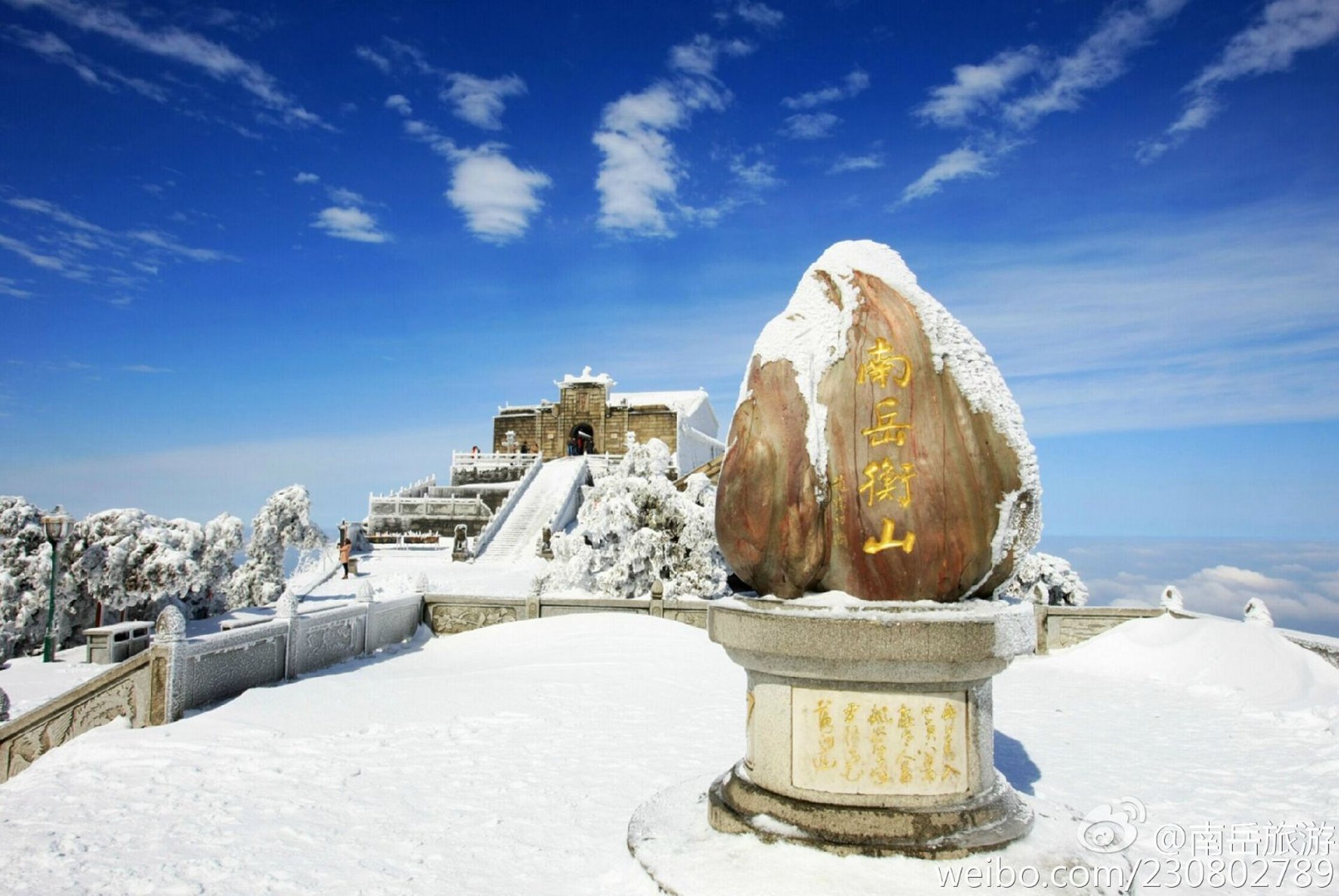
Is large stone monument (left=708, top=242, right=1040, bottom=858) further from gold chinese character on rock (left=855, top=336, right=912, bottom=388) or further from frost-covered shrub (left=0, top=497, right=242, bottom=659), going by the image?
frost-covered shrub (left=0, top=497, right=242, bottom=659)

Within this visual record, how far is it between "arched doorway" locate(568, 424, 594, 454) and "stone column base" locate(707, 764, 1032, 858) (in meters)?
34.9

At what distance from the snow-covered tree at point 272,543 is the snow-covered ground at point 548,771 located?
340 inches

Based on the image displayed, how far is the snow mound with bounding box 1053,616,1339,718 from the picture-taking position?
30.5 ft

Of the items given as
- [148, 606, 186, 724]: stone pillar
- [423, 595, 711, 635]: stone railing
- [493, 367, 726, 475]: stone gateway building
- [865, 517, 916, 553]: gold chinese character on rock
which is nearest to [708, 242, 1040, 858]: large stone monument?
[865, 517, 916, 553]: gold chinese character on rock

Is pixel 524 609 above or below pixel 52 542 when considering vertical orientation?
below

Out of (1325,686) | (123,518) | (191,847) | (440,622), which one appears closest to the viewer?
(191,847)

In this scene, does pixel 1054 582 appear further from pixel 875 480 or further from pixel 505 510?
pixel 875 480

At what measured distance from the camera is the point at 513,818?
536 cm

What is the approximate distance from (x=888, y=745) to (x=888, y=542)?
1021 millimetres

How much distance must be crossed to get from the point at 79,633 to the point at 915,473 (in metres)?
17.6

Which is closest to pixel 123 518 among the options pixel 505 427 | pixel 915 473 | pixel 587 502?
pixel 587 502

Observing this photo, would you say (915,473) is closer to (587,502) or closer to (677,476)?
(587,502)

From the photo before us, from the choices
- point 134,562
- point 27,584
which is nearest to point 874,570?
point 134,562

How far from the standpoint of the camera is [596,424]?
38750 millimetres
